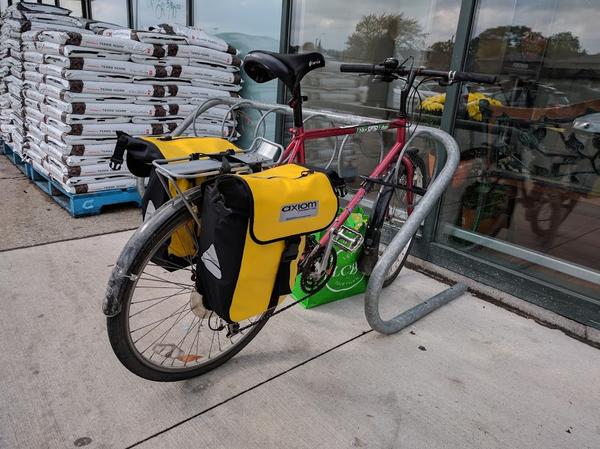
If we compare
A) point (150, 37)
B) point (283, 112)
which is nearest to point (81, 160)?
point (150, 37)

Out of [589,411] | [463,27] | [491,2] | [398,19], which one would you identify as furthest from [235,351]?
[398,19]

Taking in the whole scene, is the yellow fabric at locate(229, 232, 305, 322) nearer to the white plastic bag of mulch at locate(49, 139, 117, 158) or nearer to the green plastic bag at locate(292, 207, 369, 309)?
the green plastic bag at locate(292, 207, 369, 309)

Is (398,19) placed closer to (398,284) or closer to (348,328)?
(398,284)

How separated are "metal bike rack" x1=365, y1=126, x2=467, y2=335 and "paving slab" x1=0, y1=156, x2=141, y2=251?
7.13 feet

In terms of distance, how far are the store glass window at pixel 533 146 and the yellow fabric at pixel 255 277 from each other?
1822 millimetres

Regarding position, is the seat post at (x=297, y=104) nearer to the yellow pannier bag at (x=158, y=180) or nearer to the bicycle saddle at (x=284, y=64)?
the bicycle saddle at (x=284, y=64)

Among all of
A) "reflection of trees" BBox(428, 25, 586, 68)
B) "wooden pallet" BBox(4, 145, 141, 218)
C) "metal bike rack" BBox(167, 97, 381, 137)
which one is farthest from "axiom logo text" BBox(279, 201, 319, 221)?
"wooden pallet" BBox(4, 145, 141, 218)

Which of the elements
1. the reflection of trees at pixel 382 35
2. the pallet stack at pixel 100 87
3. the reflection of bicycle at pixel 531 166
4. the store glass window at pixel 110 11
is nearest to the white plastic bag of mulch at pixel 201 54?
the pallet stack at pixel 100 87

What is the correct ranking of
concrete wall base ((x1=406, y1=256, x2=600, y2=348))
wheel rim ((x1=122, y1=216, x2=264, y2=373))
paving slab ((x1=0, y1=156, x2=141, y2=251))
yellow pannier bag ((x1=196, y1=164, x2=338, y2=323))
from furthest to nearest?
paving slab ((x1=0, y1=156, x2=141, y2=251)) < concrete wall base ((x1=406, y1=256, x2=600, y2=348)) < wheel rim ((x1=122, y1=216, x2=264, y2=373)) < yellow pannier bag ((x1=196, y1=164, x2=338, y2=323))

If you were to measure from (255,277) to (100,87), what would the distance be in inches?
104

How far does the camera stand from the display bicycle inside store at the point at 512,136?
243cm

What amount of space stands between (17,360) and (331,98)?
2.98m

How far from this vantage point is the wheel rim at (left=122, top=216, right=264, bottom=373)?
170 cm

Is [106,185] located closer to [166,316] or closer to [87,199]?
[87,199]
